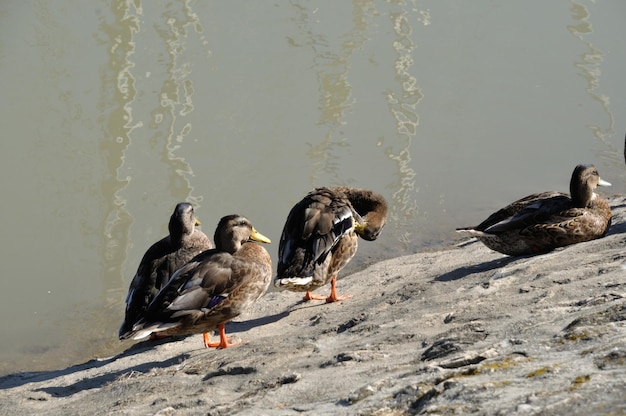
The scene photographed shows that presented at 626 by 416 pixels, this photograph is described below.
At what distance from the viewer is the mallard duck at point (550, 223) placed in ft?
25.8

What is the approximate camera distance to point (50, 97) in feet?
53.8

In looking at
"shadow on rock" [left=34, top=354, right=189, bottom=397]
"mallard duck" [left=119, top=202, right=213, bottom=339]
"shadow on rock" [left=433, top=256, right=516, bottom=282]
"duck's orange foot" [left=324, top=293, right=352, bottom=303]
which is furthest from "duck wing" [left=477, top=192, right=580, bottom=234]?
"shadow on rock" [left=34, top=354, right=189, bottom=397]

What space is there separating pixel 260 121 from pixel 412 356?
1012 cm

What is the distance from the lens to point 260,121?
594 inches

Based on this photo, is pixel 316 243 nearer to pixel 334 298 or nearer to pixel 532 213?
pixel 334 298

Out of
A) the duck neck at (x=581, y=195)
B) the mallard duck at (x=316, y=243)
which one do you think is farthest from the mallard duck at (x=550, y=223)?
the mallard duck at (x=316, y=243)

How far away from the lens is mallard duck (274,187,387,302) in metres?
7.98

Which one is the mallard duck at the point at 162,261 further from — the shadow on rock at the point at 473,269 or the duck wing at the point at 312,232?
the shadow on rock at the point at 473,269

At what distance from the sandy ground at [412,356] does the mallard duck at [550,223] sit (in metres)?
0.21

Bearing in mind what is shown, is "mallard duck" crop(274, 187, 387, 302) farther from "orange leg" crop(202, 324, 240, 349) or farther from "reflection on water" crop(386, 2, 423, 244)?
Result: "reflection on water" crop(386, 2, 423, 244)

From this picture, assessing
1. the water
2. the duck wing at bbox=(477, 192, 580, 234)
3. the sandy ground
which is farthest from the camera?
the water

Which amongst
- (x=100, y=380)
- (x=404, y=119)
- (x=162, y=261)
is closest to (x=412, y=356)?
(x=100, y=380)

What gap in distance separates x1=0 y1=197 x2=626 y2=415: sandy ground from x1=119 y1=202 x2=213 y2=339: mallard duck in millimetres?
403

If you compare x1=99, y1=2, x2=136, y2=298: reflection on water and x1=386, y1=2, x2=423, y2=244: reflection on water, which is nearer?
x1=99, y1=2, x2=136, y2=298: reflection on water
